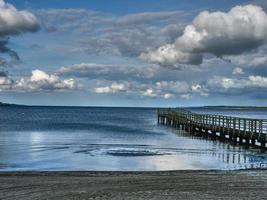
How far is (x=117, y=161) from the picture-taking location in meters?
27.7

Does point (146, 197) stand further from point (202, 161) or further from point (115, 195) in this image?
point (202, 161)

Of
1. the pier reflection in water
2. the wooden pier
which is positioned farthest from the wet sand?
the wooden pier

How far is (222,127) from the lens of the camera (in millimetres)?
48344

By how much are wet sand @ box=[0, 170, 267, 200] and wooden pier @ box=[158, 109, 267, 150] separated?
59.0 feet

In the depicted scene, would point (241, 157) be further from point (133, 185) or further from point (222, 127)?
point (222, 127)

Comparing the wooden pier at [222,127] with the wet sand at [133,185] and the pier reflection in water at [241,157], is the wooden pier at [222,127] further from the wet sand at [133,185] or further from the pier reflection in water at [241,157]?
the wet sand at [133,185]

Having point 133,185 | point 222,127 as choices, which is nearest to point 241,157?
point 133,185

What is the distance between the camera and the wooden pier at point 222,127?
38.1m

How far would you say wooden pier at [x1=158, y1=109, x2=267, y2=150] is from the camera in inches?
1501

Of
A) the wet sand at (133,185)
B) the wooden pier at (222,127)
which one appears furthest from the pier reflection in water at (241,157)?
the wet sand at (133,185)

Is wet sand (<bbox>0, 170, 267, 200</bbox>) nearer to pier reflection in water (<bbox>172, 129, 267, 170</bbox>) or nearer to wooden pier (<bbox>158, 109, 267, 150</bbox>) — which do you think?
pier reflection in water (<bbox>172, 129, 267, 170</bbox>)

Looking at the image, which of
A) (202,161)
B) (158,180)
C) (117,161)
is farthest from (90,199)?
(202,161)

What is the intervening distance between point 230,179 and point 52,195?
706 centimetres

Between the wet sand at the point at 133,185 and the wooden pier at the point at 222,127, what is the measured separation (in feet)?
59.0
